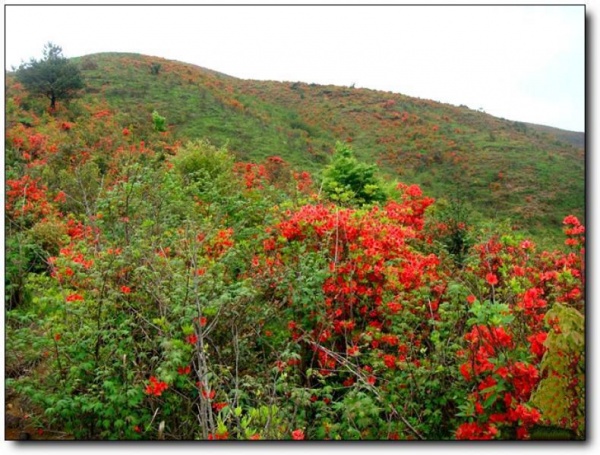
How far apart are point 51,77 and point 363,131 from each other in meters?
12.7

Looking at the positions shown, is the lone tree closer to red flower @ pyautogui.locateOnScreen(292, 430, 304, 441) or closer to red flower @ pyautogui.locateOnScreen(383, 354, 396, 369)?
red flower @ pyautogui.locateOnScreen(383, 354, 396, 369)

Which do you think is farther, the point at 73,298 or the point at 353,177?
the point at 353,177

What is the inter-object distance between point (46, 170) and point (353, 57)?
5.08 metres

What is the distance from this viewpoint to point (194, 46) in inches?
210

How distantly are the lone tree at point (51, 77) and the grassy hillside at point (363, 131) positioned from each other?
1.57 m

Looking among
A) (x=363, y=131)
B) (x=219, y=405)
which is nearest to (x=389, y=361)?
(x=219, y=405)

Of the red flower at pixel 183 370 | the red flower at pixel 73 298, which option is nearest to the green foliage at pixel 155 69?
the red flower at pixel 73 298

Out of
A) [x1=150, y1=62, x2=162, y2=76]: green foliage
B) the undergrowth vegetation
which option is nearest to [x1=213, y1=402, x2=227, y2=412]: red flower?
the undergrowth vegetation

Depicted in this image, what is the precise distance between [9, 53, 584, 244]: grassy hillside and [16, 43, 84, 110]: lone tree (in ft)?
5.15

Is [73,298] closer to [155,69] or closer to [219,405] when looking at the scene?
[219,405]

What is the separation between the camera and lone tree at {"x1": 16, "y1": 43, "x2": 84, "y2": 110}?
46.9 feet

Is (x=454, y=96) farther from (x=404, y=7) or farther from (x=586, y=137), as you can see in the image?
(x=586, y=137)

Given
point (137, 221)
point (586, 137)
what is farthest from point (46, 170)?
point (586, 137)

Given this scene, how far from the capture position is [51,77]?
51.2 ft
